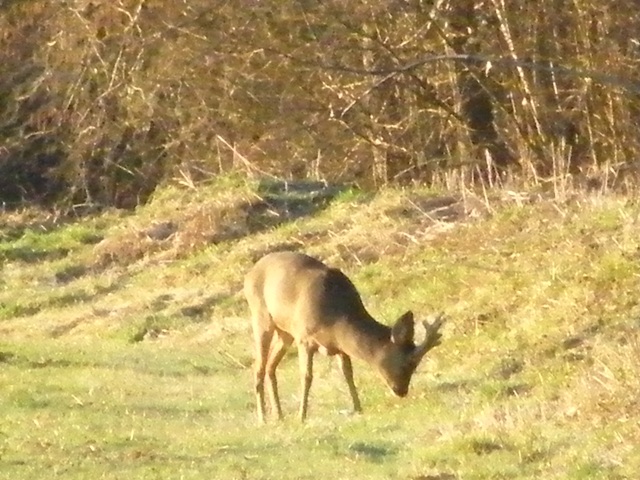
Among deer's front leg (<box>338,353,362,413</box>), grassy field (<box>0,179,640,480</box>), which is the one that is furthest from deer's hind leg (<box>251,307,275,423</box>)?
deer's front leg (<box>338,353,362,413</box>)

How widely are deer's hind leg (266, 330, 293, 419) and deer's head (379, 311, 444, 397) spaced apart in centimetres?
96

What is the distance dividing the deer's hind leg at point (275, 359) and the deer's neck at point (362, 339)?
0.71 meters

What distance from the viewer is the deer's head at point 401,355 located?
13.1 meters

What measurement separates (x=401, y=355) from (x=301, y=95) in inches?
587

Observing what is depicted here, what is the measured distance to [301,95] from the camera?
2770 cm

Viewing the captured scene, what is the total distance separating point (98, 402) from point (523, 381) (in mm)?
3451

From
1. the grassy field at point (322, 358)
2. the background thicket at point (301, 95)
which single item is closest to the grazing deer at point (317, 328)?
the grassy field at point (322, 358)

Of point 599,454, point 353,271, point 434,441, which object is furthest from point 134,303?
point 599,454

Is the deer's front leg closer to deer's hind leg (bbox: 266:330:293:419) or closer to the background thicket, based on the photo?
deer's hind leg (bbox: 266:330:293:419)

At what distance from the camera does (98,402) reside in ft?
46.0

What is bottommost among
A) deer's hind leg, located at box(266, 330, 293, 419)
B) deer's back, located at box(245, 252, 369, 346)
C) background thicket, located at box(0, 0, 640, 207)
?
background thicket, located at box(0, 0, 640, 207)

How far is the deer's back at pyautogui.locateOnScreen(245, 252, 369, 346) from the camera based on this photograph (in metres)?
13.4

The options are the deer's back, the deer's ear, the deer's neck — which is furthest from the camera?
the deer's back

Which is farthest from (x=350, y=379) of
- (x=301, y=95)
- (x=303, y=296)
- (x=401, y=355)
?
(x=301, y=95)
